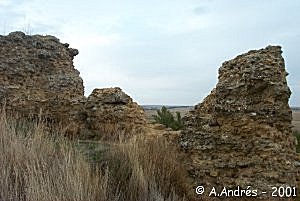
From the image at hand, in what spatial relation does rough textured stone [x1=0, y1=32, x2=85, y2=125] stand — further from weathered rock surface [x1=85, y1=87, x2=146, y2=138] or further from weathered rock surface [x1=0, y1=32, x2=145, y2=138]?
weathered rock surface [x1=85, y1=87, x2=146, y2=138]

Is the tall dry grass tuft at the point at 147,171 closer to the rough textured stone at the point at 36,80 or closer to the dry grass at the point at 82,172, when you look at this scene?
the dry grass at the point at 82,172

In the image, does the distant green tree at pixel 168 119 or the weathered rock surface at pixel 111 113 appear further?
the distant green tree at pixel 168 119

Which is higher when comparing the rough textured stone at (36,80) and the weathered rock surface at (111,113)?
the rough textured stone at (36,80)

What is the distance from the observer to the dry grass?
4227mm

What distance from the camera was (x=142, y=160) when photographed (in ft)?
17.9

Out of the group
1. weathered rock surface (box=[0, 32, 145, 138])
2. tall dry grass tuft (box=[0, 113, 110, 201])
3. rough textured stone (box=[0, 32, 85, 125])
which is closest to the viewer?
tall dry grass tuft (box=[0, 113, 110, 201])

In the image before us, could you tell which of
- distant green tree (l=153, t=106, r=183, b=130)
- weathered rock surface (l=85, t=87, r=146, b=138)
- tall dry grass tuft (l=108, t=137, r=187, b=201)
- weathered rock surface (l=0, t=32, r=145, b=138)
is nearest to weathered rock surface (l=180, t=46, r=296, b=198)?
tall dry grass tuft (l=108, t=137, r=187, b=201)

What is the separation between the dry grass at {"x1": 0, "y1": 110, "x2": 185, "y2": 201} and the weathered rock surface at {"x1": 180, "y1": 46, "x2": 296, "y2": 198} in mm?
408

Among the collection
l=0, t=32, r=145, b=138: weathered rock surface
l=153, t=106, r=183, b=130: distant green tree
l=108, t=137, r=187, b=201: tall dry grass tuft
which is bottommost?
l=108, t=137, r=187, b=201: tall dry grass tuft

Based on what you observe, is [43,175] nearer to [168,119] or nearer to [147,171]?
[147,171]

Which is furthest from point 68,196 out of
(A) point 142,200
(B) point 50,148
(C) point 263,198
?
(C) point 263,198

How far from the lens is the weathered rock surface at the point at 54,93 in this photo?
929cm

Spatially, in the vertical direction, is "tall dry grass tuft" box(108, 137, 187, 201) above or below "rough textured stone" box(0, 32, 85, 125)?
below

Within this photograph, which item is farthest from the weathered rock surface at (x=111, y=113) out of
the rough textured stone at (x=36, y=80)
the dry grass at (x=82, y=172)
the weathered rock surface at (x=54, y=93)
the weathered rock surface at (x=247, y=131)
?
the weathered rock surface at (x=247, y=131)
